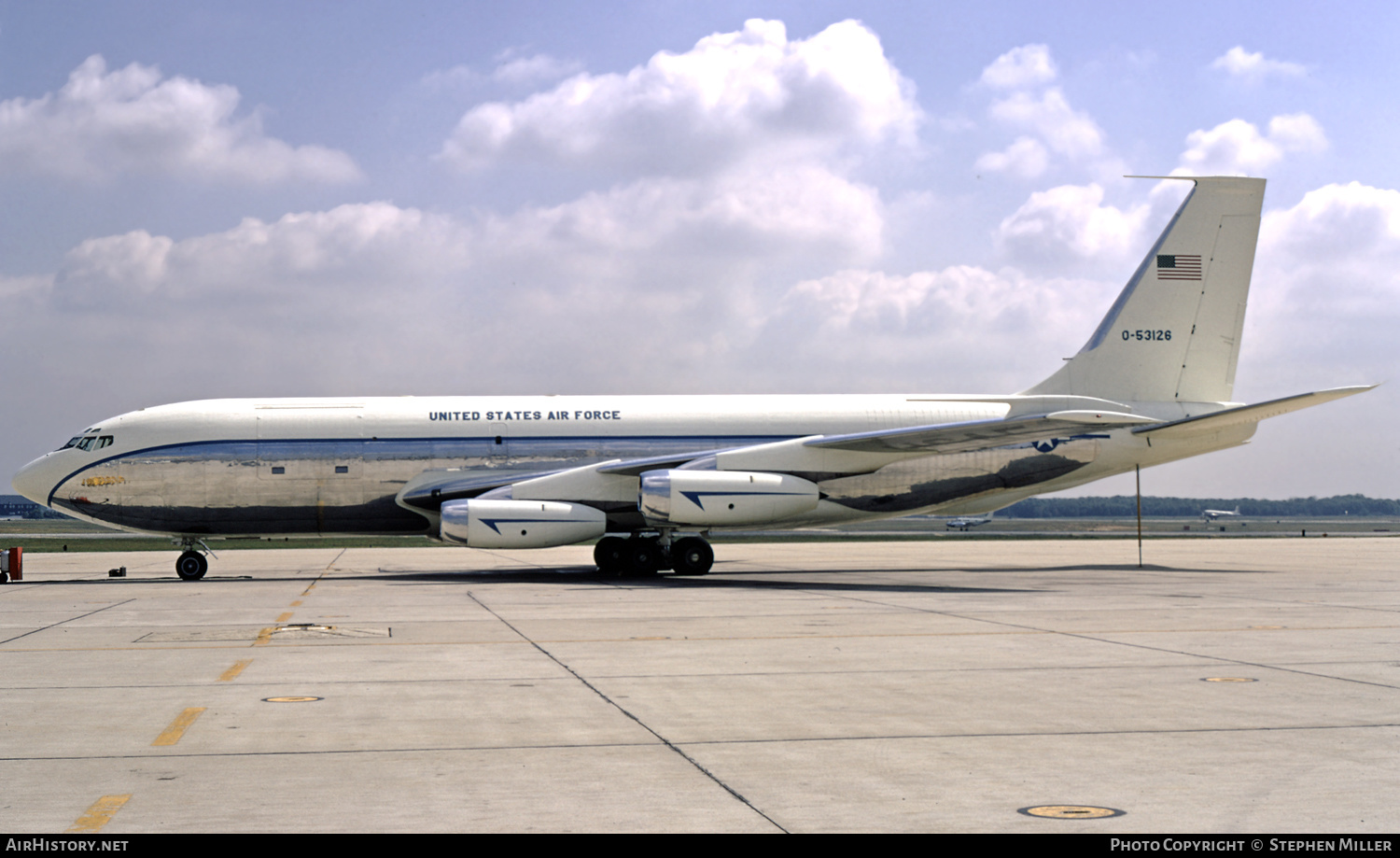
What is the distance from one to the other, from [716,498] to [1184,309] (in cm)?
1263

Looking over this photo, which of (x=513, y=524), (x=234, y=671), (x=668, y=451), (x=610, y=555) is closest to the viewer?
(x=234, y=671)

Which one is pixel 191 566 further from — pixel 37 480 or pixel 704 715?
pixel 704 715

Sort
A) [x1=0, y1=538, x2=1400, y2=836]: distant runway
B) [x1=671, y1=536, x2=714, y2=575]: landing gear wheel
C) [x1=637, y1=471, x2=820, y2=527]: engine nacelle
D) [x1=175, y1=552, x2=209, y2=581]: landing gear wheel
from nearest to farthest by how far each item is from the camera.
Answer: [x1=0, y1=538, x2=1400, y2=836]: distant runway, [x1=637, y1=471, x2=820, y2=527]: engine nacelle, [x1=175, y1=552, x2=209, y2=581]: landing gear wheel, [x1=671, y1=536, x2=714, y2=575]: landing gear wheel

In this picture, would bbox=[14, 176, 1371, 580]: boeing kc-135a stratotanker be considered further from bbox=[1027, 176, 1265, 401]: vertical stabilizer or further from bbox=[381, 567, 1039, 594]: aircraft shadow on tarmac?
bbox=[381, 567, 1039, 594]: aircraft shadow on tarmac

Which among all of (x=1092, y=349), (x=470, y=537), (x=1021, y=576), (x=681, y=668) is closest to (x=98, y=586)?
(x=470, y=537)

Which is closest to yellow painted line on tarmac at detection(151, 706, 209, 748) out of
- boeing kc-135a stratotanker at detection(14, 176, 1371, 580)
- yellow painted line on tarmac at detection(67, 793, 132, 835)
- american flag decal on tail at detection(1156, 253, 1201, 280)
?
yellow painted line on tarmac at detection(67, 793, 132, 835)

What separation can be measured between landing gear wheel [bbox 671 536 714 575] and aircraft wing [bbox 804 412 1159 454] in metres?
3.36

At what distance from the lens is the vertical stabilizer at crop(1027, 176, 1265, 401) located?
2755cm

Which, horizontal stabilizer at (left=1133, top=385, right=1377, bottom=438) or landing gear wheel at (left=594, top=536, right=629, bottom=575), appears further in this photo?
landing gear wheel at (left=594, top=536, right=629, bottom=575)

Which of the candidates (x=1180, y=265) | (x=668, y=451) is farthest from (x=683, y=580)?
(x=1180, y=265)

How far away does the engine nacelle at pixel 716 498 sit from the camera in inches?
918

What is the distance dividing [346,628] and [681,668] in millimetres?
5565

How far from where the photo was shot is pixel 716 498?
2341 centimetres

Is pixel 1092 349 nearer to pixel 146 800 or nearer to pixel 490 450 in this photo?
pixel 490 450
